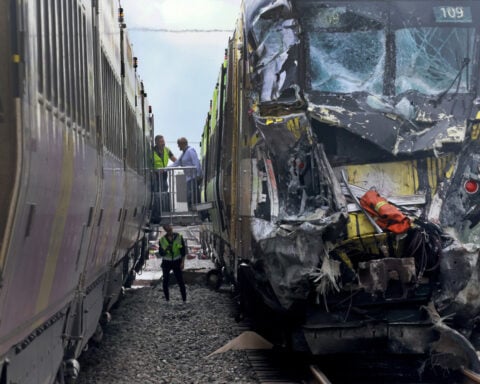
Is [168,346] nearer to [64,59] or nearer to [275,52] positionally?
[275,52]

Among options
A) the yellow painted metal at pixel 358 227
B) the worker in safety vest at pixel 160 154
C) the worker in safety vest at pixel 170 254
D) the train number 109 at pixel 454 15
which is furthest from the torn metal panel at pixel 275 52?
the worker in safety vest at pixel 160 154

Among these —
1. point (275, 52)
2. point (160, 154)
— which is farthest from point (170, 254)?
point (275, 52)

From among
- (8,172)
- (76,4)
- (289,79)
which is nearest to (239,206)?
(289,79)

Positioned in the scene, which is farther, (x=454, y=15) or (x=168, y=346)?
(x=168, y=346)

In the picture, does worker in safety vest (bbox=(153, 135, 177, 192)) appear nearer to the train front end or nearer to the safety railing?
the safety railing

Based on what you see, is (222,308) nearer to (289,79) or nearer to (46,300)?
(289,79)

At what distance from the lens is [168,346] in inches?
383

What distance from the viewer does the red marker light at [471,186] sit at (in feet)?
23.8

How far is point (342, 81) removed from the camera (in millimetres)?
7539

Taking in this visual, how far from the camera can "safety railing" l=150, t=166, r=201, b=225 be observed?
14938 millimetres

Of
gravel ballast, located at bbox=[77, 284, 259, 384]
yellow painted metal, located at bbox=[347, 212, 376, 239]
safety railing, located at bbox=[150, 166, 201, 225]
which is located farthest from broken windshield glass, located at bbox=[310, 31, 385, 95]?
safety railing, located at bbox=[150, 166, 201, 225]

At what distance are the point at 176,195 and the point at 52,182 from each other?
11437 mm

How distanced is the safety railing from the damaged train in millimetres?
7137

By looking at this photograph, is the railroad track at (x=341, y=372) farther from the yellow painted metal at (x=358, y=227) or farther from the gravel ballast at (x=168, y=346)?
the yellow painted metal at (x=358, y=227)
